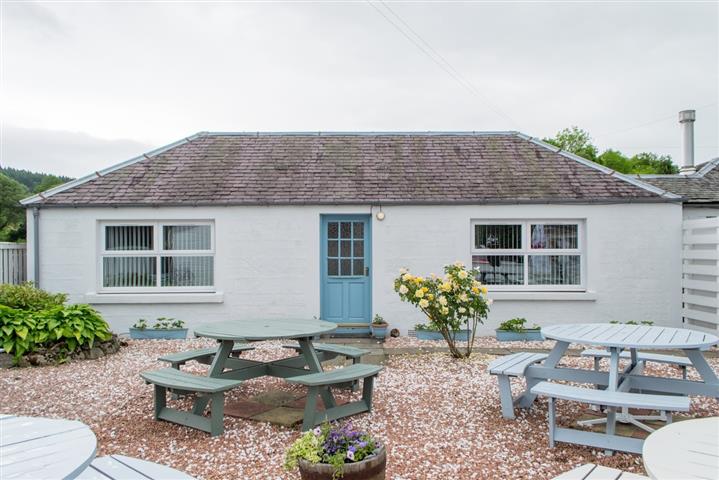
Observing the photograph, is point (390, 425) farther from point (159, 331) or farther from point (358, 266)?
point (159, 331)

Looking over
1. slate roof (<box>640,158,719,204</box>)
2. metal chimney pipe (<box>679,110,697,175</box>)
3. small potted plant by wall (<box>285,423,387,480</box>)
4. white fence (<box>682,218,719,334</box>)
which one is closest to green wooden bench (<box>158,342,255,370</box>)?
small potted plant by wall (<box>285,423,387,480</box>)

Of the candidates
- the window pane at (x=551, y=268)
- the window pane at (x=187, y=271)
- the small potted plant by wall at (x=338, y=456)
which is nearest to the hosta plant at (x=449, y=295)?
the window pane at (x=551, y=268)

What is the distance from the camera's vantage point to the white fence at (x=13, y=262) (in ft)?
34.6

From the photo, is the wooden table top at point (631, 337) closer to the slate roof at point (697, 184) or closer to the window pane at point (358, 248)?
the window pane at point (358, 248)

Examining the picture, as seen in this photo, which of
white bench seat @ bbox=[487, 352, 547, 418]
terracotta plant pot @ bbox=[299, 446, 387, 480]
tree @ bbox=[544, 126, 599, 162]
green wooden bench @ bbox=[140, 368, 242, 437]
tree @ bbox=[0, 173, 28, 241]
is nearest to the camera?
terracotta plant pot @ bbox=[299, 446, 387, 480]

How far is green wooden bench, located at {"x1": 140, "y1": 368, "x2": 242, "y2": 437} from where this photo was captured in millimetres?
4926

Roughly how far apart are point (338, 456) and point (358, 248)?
786 cm

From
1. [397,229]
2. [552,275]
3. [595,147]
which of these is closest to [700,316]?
[552,275]

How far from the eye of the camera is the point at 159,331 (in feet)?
33.9

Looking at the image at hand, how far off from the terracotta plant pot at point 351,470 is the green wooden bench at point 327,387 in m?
1.44

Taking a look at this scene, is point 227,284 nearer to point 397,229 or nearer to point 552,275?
point 397,229

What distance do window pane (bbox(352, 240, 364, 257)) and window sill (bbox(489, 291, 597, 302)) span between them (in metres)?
2.81

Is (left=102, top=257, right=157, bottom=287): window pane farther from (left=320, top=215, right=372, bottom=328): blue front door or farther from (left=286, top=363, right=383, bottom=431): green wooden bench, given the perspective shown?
(left=286, top=363, right=383, bottom=431): green wooden bench

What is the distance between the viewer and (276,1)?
1012cm
